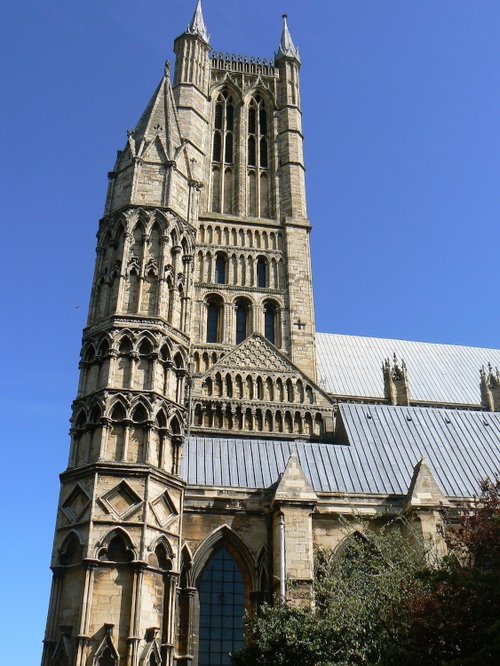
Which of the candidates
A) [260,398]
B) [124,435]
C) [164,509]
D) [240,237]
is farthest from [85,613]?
[240,237]

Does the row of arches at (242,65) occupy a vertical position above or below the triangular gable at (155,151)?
above

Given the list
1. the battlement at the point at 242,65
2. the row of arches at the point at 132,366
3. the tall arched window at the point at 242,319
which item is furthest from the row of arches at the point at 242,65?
the row of arches at the point at 132,366

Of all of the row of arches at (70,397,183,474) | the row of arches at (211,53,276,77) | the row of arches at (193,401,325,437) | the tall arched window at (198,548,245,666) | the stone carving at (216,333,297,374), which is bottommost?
the tall arched window at (198,548,245,666)

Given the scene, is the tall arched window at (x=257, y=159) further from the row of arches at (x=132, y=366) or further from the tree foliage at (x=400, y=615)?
the tree foliage at (x=400, y=615)

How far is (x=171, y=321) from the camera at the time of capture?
19.9 m

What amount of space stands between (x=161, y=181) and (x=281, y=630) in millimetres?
13244

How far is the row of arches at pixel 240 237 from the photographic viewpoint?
4041 cm

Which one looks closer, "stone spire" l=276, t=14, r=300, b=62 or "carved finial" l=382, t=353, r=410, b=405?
"carved finial" l=382, t=353, r=410, b=405

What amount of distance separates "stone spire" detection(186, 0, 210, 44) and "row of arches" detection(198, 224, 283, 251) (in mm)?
15073

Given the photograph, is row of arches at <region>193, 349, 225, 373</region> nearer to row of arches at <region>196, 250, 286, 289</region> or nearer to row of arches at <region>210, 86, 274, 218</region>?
row of arches at <region>196, 250, 286, 289</region>

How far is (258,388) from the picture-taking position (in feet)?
112

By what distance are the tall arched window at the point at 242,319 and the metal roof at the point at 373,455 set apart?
12.5 m

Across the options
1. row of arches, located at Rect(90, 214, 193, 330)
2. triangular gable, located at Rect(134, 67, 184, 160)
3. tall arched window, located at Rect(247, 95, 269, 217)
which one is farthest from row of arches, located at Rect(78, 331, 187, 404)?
tall arched window, located at Rect(247, 95, 269, 217)

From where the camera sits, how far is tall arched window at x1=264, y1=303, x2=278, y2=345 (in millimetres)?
38312
